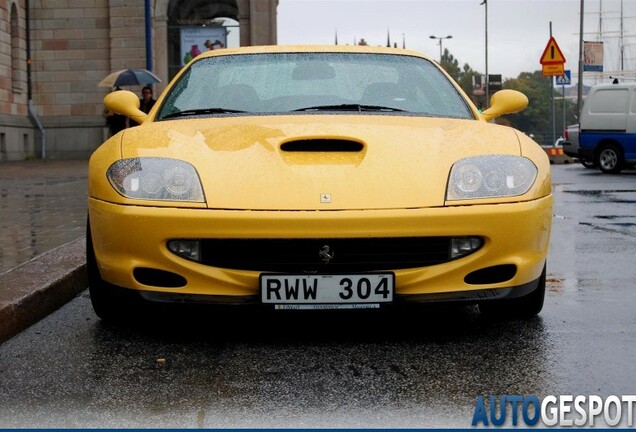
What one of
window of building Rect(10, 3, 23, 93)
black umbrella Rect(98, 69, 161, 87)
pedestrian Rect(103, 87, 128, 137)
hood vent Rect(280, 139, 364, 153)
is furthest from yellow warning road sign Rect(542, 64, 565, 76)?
hood vent Rect(280, 139, 364, 153)

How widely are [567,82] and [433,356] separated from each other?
1339 inches

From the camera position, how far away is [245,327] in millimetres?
4734

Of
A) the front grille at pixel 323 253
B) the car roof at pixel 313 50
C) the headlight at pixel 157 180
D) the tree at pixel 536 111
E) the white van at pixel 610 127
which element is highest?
the car roof at pixel 313 50

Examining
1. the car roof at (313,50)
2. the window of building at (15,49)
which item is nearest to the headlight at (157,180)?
the car roof at (313,50)

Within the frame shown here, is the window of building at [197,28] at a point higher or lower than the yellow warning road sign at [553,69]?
higher

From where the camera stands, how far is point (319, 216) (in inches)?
161

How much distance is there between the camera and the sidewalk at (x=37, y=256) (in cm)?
496

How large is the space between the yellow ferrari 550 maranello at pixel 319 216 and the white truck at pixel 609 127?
18009 millimetres

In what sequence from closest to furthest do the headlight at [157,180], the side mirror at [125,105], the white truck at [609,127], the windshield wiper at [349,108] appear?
1. the headlight at [157,180]
2. the windshield wiper at [349,108]
3. the side mirror at [125,105]
4. the white truck at [609,127]

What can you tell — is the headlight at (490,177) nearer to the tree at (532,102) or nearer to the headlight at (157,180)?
the headlight at (157,180)

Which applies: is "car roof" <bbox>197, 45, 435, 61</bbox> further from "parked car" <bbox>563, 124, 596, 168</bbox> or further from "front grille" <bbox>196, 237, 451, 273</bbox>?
"parked car" <bbox>563, 124, 596, 168</bbox>

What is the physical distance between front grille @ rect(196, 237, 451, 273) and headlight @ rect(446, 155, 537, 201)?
23 centimetres

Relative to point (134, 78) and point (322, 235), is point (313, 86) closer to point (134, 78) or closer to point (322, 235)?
point (322, 235)

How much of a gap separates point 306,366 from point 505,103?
7.89ft
